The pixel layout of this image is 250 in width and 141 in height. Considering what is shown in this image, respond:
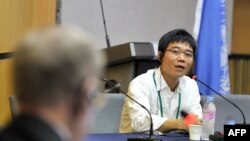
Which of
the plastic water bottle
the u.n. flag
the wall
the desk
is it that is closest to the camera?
the desk

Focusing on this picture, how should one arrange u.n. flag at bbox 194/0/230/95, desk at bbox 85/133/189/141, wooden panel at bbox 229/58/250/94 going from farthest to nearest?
wooden panel at bbox 229/58/250/94 → u.n. flag at bbox 194/0/230/95 → desk at bbox 85/133/189/141

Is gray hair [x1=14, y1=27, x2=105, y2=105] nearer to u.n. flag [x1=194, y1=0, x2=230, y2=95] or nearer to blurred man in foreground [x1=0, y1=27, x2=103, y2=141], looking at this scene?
blurred man in foreground [x1=0, y1=27, x2=103, y2=141]

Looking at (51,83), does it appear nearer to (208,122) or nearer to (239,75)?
(208,122)

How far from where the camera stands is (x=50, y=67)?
2.15 ft

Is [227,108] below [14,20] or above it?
below

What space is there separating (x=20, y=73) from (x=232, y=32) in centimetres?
593

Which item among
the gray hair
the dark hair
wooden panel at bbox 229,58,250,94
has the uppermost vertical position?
the gray hair

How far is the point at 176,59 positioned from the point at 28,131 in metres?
2.55

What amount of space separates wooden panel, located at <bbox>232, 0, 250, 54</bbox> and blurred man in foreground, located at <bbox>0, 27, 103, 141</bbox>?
591 centimetres

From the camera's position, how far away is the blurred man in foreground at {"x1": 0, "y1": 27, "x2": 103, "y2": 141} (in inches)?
25.7

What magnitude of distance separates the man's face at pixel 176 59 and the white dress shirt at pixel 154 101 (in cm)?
7

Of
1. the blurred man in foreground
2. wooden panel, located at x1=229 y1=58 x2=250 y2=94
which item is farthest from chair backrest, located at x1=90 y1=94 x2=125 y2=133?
wooden panel, located at x1=229 y1=58 x2=250 y2=94

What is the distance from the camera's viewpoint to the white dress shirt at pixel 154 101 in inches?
113

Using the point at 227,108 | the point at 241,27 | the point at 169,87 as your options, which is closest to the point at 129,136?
the point at 169,87
